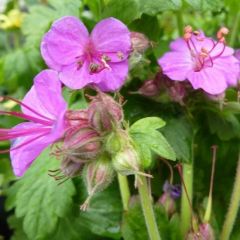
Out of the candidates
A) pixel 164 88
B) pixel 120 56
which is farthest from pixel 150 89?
pixel 120 56

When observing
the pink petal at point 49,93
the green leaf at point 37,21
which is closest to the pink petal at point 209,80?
the pink petal at point 49,93

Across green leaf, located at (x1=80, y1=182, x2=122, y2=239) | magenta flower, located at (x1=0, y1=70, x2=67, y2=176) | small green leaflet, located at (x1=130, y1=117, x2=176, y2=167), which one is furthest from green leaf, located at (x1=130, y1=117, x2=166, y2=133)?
green leaf, located at (x1=80, y1=182, x2=122, y2=239)

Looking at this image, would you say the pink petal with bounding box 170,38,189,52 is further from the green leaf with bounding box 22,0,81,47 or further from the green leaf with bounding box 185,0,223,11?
the green leaf with bounding box 22,0,81,47

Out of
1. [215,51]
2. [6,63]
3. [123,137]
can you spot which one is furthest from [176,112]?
[6,63]

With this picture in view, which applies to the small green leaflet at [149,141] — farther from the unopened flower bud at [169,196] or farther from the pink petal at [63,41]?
the unopened flower bud at [169,196]

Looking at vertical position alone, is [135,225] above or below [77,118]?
below

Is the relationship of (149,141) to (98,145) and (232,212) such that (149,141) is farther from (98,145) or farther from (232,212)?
(232,212)

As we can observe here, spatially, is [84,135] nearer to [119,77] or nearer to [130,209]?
[119,77]
